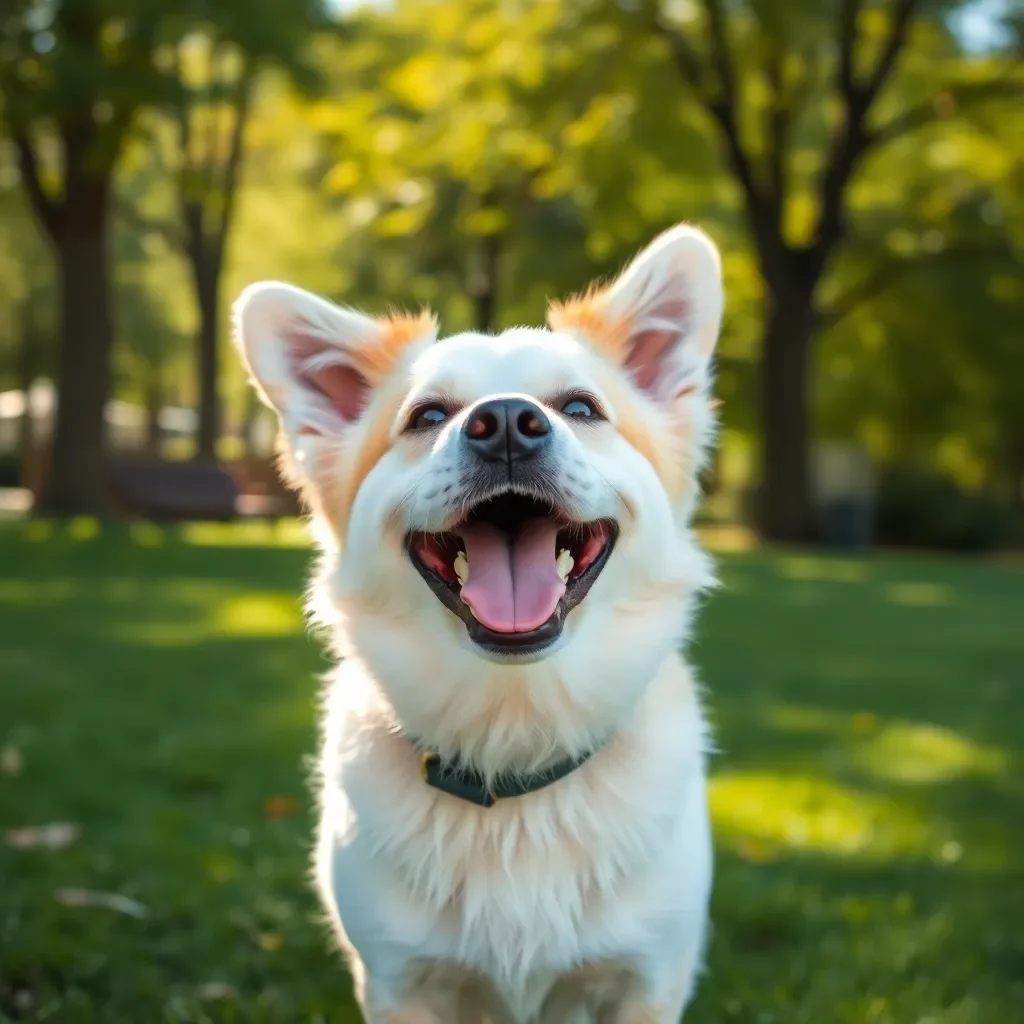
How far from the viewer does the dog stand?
269cm

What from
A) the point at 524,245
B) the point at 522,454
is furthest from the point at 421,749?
the point at 524,245

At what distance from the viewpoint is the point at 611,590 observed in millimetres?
2875

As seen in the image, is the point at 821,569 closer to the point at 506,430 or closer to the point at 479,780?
the point at 479,780

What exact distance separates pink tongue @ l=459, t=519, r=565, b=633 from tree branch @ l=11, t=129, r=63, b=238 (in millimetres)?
13949

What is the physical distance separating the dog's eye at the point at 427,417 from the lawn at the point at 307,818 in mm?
1220

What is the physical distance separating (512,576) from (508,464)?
25 cm

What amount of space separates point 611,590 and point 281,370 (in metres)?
0.99

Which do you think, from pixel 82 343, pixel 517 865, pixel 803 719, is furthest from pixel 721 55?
pixel 517 865

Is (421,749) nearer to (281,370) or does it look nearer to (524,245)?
(281,370)

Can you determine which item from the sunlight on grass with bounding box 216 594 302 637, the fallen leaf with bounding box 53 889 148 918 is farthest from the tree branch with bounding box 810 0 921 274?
the fallen leaf with bounding box 53 889 148 918

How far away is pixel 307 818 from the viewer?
16.9ft

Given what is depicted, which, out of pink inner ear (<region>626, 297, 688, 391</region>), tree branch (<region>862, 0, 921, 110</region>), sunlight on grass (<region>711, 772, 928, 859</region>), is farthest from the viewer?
tree branch (<region>862, 0, 921, 110</region>)

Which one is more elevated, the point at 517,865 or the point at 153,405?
the point at 517,865

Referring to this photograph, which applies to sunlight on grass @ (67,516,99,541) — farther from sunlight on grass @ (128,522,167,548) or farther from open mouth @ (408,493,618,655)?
open mouth @ (408,493,618,655)
